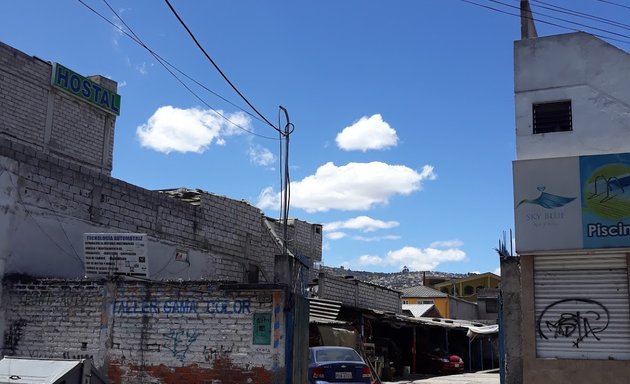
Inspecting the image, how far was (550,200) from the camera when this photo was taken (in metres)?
13.3

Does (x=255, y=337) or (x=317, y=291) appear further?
(x=317, y=291)

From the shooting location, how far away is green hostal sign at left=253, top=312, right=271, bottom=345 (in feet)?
37.7

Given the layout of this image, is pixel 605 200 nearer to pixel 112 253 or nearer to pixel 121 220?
pixel 112 253

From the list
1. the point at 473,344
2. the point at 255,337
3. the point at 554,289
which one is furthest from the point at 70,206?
the point at 473,344

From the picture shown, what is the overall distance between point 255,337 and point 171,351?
5.68 feet

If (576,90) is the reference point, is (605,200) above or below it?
below

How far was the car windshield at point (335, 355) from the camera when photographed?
13531 millimetres

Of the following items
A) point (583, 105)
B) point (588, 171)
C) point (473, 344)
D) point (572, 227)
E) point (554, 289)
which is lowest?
point (473, 344)

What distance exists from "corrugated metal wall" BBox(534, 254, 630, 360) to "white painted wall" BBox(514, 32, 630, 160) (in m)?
2.36

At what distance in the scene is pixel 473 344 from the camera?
36.8 meters

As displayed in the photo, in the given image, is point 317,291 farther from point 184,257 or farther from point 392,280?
point 392,280

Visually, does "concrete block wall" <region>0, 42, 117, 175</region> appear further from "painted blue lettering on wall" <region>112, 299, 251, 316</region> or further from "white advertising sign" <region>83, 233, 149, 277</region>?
"painted blue lettering on wall" <region>112, 299, 251, 316</region>

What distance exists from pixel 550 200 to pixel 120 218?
1059 centimetres

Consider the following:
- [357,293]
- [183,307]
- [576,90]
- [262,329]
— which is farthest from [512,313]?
[357,293]
